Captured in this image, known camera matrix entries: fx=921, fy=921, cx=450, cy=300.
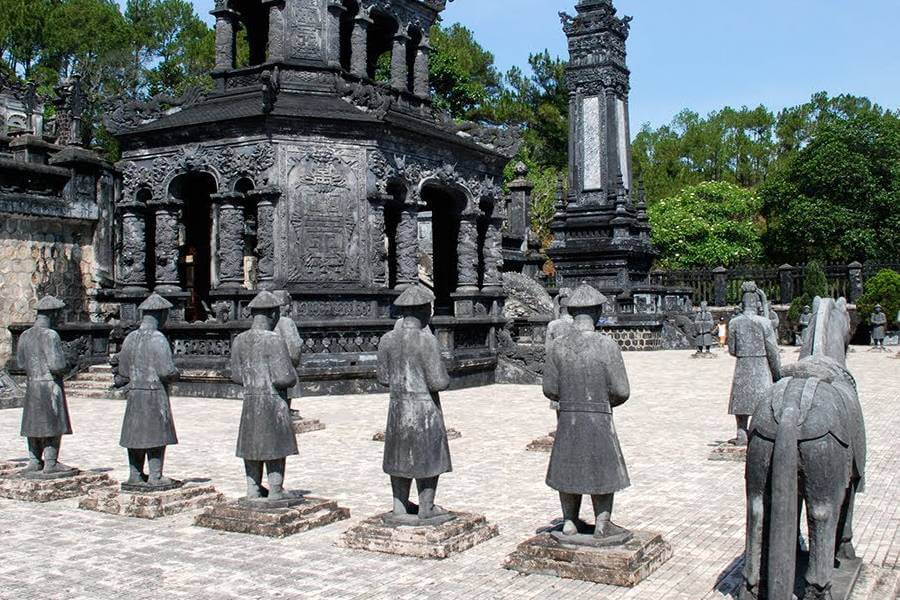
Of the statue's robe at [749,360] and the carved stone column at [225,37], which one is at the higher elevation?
the carved stone column at [225,37]

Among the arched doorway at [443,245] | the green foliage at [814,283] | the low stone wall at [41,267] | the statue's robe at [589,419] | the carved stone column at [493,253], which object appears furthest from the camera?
A: the green foliage at [814,283]

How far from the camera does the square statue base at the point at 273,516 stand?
24.2ft

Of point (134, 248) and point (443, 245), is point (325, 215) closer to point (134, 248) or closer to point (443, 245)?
point (134, 248)

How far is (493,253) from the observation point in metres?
23.0

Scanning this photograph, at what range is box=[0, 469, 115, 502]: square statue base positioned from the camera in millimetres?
9023

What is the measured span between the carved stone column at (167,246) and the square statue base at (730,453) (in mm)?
13407

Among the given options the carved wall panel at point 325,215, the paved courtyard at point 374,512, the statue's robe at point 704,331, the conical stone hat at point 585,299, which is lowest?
the paved courtyard at point 374,512

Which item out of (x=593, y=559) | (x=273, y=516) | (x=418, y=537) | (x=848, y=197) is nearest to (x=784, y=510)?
(x=593, y=559)

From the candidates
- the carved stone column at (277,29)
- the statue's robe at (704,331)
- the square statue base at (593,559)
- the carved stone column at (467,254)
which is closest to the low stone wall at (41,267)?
the carved stone column at (277,29)

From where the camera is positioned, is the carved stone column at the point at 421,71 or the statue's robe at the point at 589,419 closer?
the statue's robe at the point at 589,419

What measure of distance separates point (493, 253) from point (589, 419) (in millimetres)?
16951

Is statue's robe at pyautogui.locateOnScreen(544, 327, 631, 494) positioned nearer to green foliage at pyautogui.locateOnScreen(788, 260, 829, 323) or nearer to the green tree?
green foliage at pyautogui.locateOnScreen(788, 260, 829, 323)

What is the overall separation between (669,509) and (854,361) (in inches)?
836

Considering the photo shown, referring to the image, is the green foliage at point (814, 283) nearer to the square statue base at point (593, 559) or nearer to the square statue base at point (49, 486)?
the square statue base at point (49, 486)
